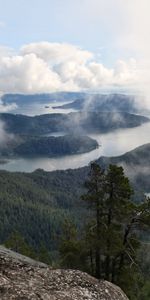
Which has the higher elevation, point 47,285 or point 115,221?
point 47,285

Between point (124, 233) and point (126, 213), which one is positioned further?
point (124, 233)

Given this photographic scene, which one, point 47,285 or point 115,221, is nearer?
point 47,285

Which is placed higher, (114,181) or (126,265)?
(114,181)

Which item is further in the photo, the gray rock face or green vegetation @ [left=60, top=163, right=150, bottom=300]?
green vegetation @ [left=60, top=163, right=150, bottom=300]

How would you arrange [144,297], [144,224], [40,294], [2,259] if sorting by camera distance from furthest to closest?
[144,297] < [144,224] < [2,259] < [40,294]

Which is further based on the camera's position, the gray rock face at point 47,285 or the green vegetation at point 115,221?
the green vegetation at point 115,221

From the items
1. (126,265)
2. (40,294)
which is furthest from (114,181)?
(40,294)

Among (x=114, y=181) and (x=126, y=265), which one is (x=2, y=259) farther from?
(x=126, y=265)

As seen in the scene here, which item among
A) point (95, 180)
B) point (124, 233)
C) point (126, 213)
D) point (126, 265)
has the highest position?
point (95, 180)
